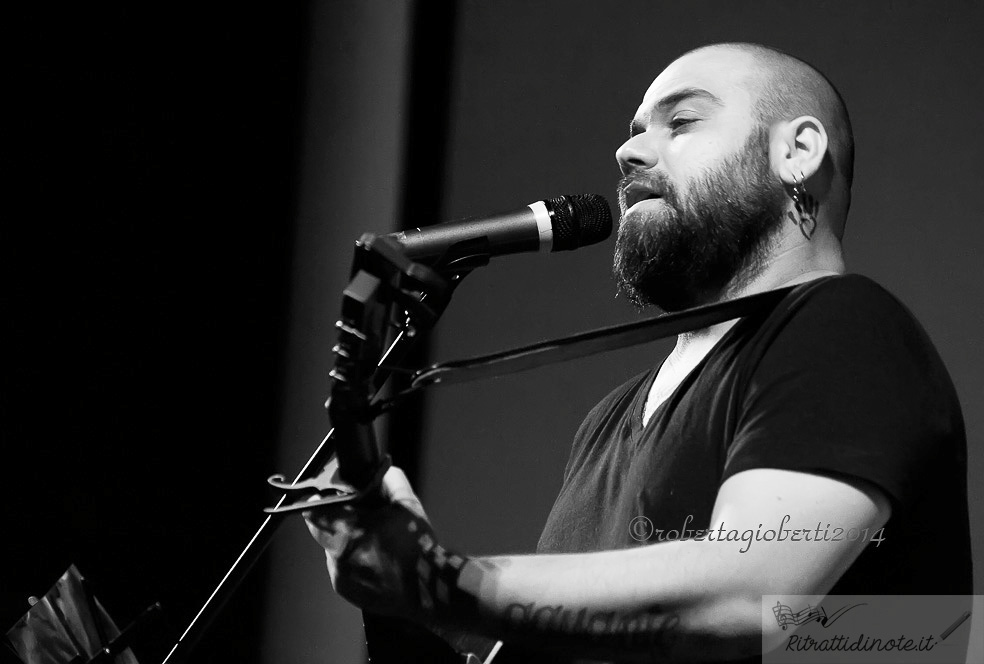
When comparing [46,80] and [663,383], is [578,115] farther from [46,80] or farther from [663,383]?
[46,80]

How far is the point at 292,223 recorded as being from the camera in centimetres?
196

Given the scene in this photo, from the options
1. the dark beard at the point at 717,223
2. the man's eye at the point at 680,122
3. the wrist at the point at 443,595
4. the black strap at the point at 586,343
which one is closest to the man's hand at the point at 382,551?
the wrist at the point at 443,595

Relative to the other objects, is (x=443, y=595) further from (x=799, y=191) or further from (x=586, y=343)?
(x=799, y=191)

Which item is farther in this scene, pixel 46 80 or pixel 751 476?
pixel 46 80

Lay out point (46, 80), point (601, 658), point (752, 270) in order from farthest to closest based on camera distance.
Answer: point (46, 80)
point (752, 270)
point (601, 658)

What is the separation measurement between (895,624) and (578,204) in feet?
1.73

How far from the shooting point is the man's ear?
49.1 inches

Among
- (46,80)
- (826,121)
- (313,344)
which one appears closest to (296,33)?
(46,80)

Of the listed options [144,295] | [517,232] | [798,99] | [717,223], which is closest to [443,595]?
[517,232]

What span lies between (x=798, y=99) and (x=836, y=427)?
0.60 metres

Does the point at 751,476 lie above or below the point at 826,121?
below

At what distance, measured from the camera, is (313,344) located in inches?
76.3

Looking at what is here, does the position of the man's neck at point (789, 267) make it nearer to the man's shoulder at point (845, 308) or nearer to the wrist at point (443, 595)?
the man's shoulder at point (845, 308)

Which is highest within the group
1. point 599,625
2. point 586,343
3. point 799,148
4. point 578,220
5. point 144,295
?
point 799,148
